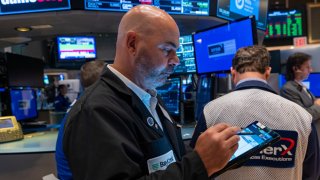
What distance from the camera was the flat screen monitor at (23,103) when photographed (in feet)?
11.6

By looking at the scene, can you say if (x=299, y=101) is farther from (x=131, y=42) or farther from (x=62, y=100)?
(x=62, y=100)

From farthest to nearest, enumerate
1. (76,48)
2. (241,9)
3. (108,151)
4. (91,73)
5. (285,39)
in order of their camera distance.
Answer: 1. (285,39)
2. (76,48)
3. (241,9)
4. (91,73)
5. (108,151)

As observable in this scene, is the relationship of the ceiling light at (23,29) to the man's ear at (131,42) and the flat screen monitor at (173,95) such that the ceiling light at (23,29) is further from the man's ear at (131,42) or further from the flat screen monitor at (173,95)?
the man's ear at (131,42)

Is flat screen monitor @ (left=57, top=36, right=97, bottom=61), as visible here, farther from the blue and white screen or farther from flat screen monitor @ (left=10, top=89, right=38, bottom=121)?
the blue and white screen

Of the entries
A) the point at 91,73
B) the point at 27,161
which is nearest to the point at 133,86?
the point at 91,73

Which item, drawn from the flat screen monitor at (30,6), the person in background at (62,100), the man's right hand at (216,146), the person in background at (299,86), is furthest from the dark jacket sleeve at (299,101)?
the person in background at (62,100)

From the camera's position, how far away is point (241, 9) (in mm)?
4199

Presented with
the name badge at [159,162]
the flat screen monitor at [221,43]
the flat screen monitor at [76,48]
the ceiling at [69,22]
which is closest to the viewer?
the name badge at [159,162]

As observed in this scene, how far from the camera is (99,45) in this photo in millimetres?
5105

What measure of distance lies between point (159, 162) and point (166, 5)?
108 inches

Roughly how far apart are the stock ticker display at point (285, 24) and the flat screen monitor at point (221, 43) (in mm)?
5333

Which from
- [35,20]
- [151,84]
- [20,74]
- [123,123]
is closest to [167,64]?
[151,84]

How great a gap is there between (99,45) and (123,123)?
437cm

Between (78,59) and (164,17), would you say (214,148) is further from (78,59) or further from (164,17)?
(78,59)
